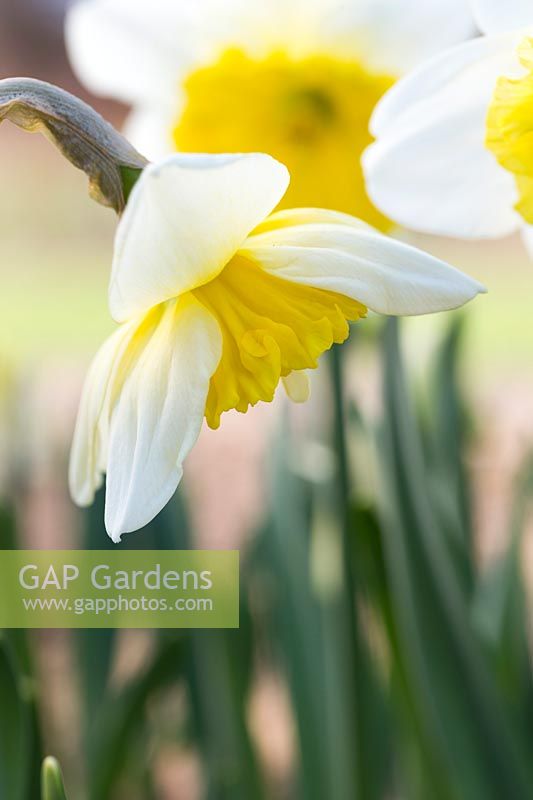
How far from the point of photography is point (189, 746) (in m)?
0.96

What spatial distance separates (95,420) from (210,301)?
0.06m

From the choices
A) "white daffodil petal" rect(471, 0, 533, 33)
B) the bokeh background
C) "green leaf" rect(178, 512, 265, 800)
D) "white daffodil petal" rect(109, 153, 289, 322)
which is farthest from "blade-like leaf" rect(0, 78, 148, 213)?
"green leaf" rect(178, 512, 265, 800)

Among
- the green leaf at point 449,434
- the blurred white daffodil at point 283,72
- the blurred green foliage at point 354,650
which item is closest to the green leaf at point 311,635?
the blurred green foliage at point 354,650

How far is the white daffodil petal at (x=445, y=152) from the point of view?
1.32 ft

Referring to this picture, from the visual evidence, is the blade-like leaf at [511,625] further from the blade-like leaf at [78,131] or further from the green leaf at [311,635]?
the blade-like leaf at [78,131]

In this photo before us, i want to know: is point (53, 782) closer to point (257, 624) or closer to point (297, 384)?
point (297, 384)

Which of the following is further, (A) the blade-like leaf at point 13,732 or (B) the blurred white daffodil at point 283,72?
(B) the blurred white daffodil at point 283,72

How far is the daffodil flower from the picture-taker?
0.28 metres

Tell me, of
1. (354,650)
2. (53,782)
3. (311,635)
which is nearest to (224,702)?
(311,635)

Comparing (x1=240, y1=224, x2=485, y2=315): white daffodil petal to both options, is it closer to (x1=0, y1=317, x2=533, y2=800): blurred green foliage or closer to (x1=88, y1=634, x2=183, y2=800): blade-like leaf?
(x1=0, y1=317, x2=533, y2=800): blurred green foliage

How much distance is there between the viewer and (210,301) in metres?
0.34

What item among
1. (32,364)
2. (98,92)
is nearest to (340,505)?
(98,92)

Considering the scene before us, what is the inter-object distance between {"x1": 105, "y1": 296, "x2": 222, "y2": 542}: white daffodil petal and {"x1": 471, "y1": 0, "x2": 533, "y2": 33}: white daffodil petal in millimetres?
184

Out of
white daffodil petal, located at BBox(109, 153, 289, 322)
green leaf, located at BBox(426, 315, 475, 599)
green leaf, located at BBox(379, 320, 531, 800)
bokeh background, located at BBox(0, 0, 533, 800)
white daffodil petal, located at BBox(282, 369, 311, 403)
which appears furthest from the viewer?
green leaf, located at BBox(426, 315, 475, 599)
